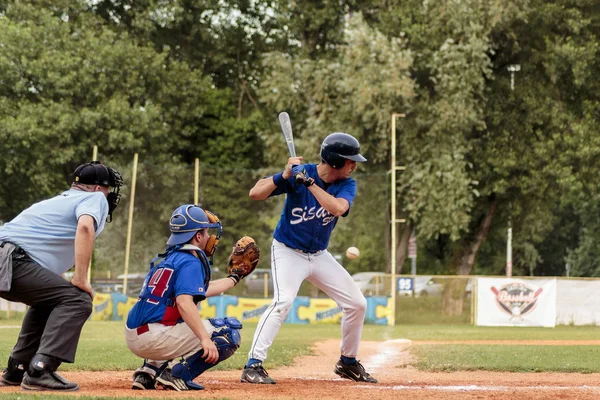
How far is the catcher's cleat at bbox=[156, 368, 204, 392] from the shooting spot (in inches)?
261

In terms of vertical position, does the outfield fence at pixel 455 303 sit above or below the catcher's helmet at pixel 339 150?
below

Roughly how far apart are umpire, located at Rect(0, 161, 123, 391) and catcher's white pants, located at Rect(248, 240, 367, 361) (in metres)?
1.55

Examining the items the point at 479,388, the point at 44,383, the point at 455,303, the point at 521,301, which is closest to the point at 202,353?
the point at 44,383

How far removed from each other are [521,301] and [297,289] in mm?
18405

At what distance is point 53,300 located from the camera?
6496 millimetres

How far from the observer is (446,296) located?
86.5 ft

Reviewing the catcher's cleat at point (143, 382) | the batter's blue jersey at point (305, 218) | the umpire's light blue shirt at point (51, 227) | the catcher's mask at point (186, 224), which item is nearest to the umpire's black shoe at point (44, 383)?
the catcher's cleat at point (143, 382)

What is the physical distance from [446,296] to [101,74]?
504 inches

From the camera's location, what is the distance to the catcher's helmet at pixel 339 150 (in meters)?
7.59

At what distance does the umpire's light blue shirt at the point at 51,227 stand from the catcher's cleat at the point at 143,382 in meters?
0.98

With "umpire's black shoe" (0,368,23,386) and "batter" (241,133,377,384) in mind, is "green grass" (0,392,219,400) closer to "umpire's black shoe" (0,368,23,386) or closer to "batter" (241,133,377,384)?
"umpire's black shoe" (0,368,23,386)

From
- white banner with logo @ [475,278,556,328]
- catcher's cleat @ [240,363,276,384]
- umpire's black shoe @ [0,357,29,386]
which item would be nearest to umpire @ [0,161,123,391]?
umpire's black shoe @ [0,357,29,386]

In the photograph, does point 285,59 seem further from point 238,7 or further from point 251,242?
point 251,242

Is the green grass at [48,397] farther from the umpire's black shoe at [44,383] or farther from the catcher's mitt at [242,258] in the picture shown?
the catcher's mitt at [242,258]
